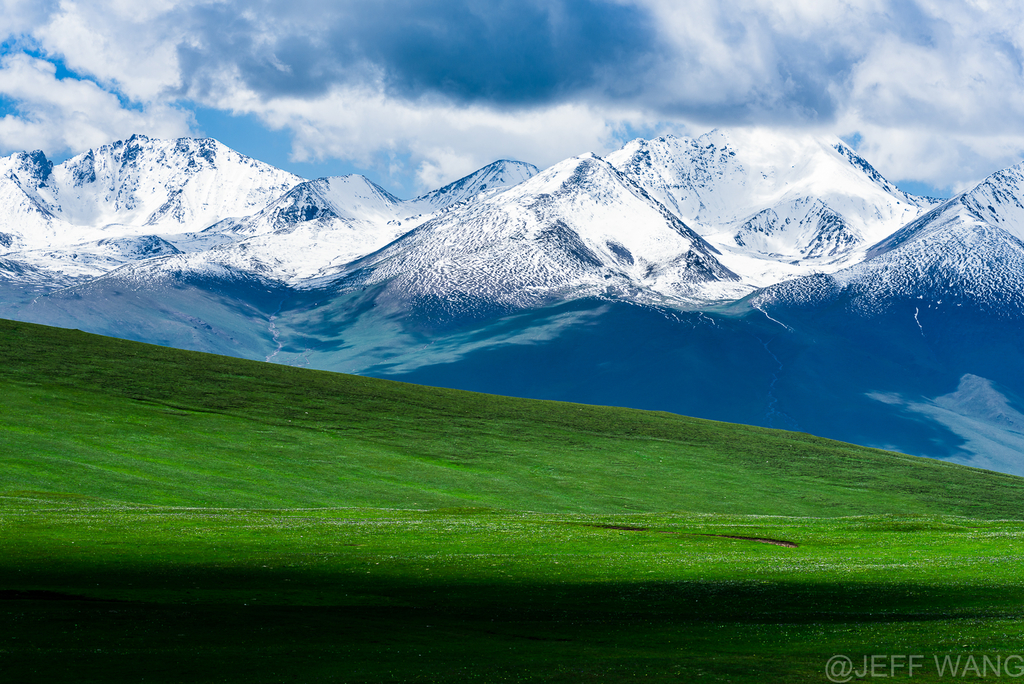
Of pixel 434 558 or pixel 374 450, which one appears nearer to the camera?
pixel 434 558

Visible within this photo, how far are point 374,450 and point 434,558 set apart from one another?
6688 centimetres

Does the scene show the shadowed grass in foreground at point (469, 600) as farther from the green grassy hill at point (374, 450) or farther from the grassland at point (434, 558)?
the green grassy hill at point (374, 450)

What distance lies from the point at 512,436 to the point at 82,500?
230 feet

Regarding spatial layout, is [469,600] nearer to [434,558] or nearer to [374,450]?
[434,558]

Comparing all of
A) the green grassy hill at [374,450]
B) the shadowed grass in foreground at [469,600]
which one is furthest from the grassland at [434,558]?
the green grassy hill at [374,450]

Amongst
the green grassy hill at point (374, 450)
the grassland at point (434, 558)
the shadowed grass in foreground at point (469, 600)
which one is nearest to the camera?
the shadowed grass in foreground at point (469, 600)

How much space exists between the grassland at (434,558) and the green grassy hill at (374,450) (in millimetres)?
616

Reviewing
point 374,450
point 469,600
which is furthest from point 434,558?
point 374,450

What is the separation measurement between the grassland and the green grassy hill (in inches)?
24.2

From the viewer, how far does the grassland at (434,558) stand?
30.4m

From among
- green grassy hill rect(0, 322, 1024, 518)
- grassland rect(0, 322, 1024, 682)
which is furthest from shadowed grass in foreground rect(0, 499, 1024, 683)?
green grassy hill rect(0, 322, 1024, 518)

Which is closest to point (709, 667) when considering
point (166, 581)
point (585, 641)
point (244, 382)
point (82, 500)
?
point (585, 641)

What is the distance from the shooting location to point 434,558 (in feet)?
162

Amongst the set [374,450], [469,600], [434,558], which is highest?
[374,450]
